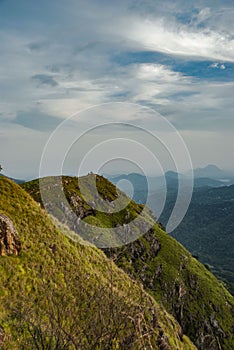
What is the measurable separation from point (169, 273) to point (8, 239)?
211 feet

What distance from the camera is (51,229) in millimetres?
44562

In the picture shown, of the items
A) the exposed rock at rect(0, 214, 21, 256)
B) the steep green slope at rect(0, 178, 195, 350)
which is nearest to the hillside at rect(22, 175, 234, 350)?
the steep green slope at rect(0, 178, 195, 350)

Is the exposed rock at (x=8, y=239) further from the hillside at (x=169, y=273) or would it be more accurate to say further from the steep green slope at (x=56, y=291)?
the hillside at (x=169, y=273)

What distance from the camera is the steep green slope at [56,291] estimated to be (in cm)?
2391

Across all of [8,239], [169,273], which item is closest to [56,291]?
[8,239]

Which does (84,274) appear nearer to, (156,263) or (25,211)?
(25,211)

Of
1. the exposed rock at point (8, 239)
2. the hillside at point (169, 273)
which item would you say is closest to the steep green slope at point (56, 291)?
the exposed rock at point (8, 239)

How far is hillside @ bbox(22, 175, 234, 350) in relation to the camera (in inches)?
3004

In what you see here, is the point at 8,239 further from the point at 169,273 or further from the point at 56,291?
the point at 169,273

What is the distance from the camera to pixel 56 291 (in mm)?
32656

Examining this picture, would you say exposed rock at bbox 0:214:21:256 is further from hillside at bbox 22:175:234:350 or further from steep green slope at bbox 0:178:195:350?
hillside at bbox 22:175:234:350

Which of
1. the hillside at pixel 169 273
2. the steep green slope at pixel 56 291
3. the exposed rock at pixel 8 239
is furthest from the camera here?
the hillside at pixel 169 273

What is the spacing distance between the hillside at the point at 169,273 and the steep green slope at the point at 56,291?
2880 centimetres

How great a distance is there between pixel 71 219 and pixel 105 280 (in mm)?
45272
